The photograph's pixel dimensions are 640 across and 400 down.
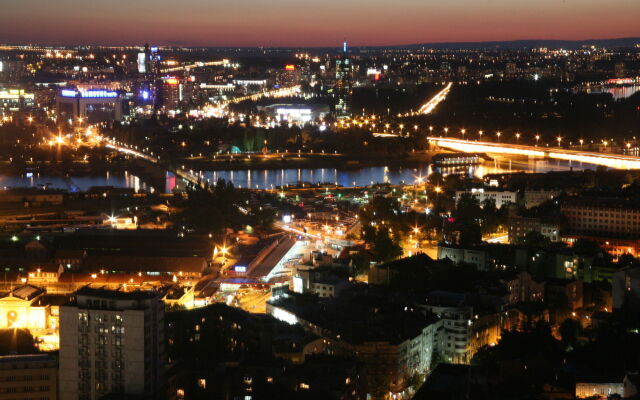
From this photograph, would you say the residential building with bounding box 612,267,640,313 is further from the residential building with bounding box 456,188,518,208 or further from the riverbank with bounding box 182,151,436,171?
the riverbank with bounding box 182,151,436,171

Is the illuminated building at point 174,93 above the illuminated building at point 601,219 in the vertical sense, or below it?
above

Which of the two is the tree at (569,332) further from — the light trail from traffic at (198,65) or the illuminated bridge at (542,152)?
the light trail from traffic at (198,65)

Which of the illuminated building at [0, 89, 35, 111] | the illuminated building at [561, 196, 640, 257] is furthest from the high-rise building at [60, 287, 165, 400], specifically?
the illuminated building at [0, 89, 35, 111]

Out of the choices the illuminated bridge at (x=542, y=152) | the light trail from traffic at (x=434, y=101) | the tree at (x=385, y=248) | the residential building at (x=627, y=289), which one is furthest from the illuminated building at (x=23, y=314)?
the light trail from traffic at (x=434, y=101)

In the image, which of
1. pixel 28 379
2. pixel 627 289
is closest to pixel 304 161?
pixel 627 289

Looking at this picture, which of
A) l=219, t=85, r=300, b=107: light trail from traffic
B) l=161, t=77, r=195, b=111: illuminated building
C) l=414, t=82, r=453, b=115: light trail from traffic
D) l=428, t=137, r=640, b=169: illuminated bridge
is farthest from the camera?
l=219, t=85, r=300, b=107: light trail from traffic

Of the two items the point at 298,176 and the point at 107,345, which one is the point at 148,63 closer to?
the point at 298,176

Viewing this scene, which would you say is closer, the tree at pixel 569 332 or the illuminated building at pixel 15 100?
the tree at pixel 569 332

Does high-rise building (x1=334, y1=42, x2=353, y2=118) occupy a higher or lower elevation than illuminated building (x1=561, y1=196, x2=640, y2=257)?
higher
